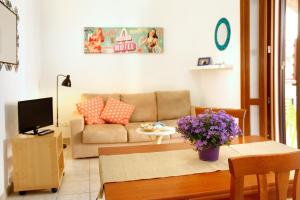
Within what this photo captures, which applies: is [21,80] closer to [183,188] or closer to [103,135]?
[103,135]

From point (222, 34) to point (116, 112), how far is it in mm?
2102

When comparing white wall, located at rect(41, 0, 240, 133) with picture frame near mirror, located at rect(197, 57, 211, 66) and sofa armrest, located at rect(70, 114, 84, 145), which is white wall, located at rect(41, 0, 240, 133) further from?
sofa armrest, located at rect(70, 114, 84, 145)

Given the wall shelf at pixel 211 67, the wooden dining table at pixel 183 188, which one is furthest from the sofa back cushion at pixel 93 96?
the wooden dining table at pixel 183 188

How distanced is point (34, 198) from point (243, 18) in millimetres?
3375

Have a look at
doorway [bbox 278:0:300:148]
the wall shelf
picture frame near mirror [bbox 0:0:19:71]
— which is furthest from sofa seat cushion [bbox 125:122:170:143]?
doorway [bbox 278:0:300:148]

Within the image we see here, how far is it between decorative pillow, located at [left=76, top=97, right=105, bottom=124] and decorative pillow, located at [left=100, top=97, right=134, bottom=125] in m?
0.07

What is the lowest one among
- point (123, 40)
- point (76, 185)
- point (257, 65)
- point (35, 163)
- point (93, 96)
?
point (76, 185)

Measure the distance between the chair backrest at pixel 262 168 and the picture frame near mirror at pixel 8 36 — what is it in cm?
244

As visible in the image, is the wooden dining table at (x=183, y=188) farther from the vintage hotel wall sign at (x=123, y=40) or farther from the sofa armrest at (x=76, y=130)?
the vintage hotel wall sign at (x=123, y=40)

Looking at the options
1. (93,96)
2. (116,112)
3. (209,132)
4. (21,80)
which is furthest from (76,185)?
(209,132)

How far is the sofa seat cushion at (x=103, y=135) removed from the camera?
3.84 meters

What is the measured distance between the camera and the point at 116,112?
14.4 feet

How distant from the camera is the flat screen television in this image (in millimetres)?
2930

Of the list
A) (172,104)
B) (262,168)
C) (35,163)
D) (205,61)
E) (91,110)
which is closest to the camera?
(262,168)
